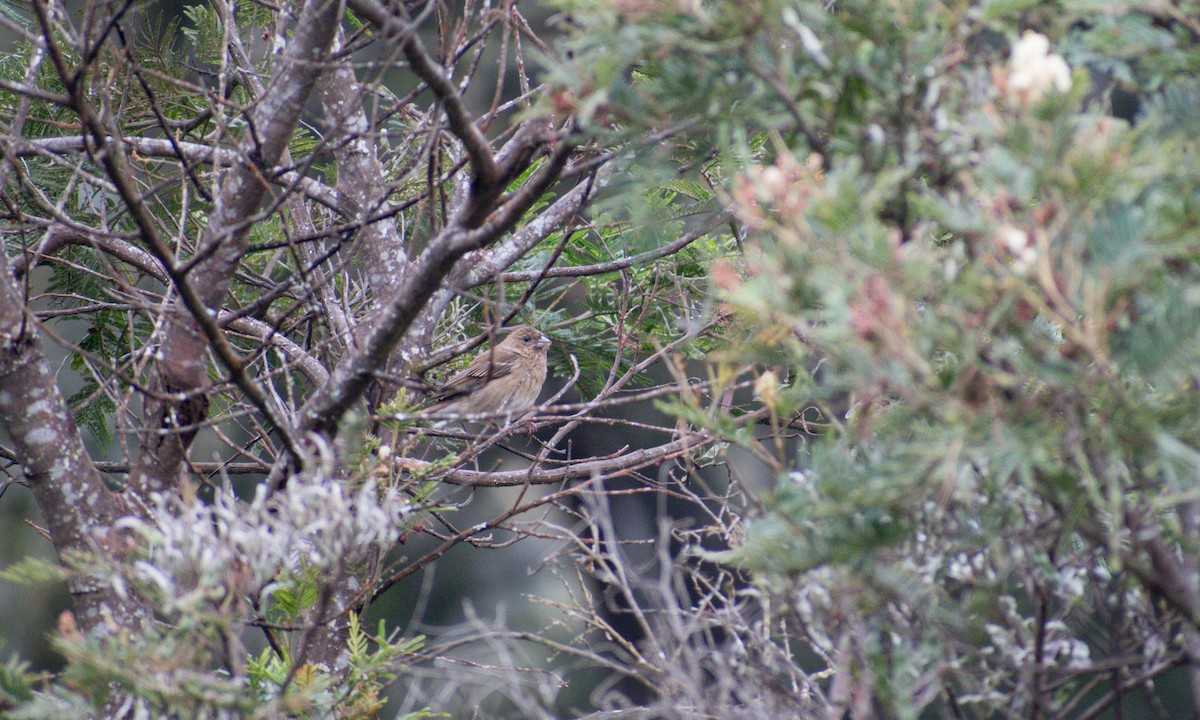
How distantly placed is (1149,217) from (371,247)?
3.06 meters

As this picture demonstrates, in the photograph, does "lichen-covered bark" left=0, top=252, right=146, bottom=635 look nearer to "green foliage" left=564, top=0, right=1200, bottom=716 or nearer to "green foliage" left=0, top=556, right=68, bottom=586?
"green foliage" left=0, top=556, right=68, bottom=586

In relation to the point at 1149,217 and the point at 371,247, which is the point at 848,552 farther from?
the point at 371,247

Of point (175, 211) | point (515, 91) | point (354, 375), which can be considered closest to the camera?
point (354, 375)

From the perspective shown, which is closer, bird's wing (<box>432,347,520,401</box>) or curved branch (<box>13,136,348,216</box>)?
curved branch (<box>13,136,348,216</box>)

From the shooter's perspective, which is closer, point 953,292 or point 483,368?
point 953,292

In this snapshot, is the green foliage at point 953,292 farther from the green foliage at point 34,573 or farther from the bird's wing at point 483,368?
the bird's wing at point 483,368

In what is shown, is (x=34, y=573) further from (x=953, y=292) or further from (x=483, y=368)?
(x=483, y=368)

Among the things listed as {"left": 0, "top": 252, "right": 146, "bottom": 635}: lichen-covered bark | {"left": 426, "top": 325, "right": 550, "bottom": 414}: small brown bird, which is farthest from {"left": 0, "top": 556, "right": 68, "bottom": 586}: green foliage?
{"left": 426, "top": 325, "right": 550, "bottom": 414}: small brown bird

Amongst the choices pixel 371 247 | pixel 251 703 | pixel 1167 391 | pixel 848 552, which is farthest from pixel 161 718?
pixel 371 247

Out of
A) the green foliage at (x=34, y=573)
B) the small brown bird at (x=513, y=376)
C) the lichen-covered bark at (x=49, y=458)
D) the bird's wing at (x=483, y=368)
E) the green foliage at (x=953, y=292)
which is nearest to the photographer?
the green foliage at (x=953, y=292)

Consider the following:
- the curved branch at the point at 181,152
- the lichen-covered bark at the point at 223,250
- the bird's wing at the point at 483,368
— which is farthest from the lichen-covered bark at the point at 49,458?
the bird's wing at the point at 483,368

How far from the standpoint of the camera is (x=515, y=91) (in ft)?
32.4

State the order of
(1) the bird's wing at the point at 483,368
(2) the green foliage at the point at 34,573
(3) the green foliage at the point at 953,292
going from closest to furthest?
(3) the green foliage at the point at 953,292, (2) the green foliage at the point at 34,573, (1) the bird's wing at the point at 483,368

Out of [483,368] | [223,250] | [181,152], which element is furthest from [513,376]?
[181,152]
